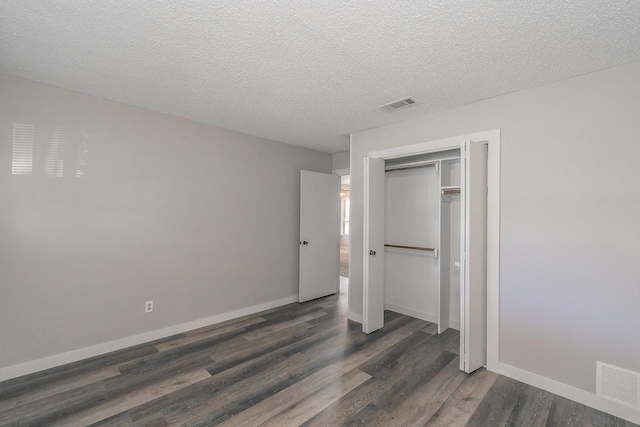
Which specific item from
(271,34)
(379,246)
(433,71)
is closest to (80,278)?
(271,34)

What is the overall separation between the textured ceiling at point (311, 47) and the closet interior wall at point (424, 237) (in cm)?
115

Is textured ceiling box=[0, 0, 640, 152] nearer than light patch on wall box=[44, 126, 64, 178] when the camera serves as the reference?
Yes

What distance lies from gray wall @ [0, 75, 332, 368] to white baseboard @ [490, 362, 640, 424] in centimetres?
299

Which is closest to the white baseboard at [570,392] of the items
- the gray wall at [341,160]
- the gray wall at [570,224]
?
the gray wall at [570,224]

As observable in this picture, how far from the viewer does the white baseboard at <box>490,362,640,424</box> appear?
6.48ft

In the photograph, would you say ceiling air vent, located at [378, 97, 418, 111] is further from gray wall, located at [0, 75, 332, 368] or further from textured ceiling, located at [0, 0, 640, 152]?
gray wall, located at [0, 75, 332, 368]

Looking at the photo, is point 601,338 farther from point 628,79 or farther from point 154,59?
point 154,59

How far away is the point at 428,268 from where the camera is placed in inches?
150

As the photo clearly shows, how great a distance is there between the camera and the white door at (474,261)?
2.56 m

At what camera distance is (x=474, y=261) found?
2592 mm

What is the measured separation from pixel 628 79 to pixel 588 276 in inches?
56.9

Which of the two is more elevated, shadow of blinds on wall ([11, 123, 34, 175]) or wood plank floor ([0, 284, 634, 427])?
shadow of blinds on wall ([11, 123, 34, 175])

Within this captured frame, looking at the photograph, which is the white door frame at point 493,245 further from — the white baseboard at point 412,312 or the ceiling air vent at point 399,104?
the white baseboard at point 412,312

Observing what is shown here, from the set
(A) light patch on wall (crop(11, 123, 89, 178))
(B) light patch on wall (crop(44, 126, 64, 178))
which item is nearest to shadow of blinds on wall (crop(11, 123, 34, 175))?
(A) light patch on wall (crop(11, 123, 89, 178))
